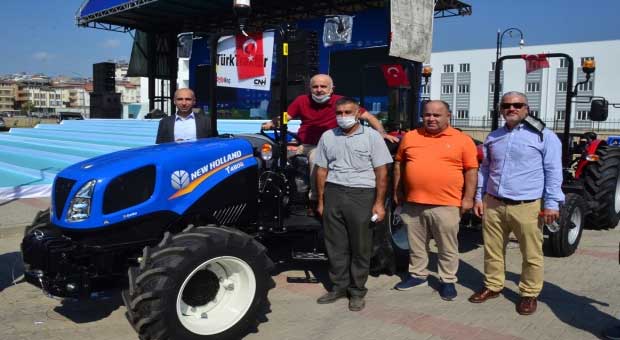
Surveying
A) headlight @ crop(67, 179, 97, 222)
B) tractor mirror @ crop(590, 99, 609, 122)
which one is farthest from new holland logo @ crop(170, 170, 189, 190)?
tractor mirror @ crop(590, 99, 609, 122)

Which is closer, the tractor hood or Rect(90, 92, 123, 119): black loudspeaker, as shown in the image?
the tractor hood

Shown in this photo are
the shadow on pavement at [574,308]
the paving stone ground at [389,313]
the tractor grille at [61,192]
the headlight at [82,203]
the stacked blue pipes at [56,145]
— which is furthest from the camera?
the stacked blue pipes at [56,145]

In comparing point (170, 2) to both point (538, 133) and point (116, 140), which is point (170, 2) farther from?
point (538, 133)

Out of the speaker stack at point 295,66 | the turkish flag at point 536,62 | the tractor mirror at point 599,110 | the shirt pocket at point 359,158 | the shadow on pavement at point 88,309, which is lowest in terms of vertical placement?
the shadow on pavement at point 88,309

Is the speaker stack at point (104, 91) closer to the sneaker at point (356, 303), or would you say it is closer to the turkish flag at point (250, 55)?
the turkish flag at point (250, 55)

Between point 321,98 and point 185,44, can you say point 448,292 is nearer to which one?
point 321,98

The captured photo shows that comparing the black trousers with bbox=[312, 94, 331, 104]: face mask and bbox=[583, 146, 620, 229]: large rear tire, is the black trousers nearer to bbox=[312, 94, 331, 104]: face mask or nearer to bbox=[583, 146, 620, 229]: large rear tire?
bbox=[312, 94, 331, 104]: face mask

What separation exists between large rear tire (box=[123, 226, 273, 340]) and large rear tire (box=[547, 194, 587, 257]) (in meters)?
3.45

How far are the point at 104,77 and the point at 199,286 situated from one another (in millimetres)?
27842

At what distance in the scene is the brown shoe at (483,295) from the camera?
4441 mm

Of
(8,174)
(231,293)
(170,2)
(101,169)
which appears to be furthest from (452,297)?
(170,2)

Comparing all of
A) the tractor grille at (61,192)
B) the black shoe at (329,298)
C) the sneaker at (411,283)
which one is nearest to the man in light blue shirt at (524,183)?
the sneaker at (411,283)

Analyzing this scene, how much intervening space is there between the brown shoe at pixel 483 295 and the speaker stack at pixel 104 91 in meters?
27.8

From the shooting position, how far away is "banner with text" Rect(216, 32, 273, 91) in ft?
13.9
